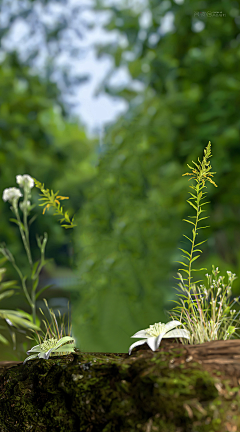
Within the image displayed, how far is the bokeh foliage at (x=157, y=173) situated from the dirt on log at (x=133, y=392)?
41cm

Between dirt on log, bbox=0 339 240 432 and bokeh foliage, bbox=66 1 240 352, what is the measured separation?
1.35 ft

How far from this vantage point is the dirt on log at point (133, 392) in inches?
20.7

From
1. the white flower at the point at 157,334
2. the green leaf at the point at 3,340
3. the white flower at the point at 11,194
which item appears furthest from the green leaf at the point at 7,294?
the white flower at the point at 157,334

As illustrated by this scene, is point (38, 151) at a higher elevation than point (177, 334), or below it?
higher

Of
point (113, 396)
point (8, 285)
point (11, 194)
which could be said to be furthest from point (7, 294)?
point (113, 396)

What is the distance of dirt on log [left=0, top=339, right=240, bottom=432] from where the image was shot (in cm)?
53

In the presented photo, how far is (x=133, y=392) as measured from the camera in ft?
1.88

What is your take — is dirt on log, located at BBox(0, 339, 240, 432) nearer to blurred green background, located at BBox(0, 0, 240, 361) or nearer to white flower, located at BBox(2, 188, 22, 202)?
blurred green background, located at BBox(0, 0, 240, 361)

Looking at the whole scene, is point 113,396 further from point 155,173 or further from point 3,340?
point 3,340

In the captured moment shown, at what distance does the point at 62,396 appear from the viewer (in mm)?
639

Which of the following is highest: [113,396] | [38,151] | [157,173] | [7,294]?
[38,151]

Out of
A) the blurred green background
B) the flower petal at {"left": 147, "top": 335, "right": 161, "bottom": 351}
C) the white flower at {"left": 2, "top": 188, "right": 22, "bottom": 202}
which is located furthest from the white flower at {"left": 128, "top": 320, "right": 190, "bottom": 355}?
the white flower at {"left": 2, "top": 188, "right": 22, "bottom": 202}

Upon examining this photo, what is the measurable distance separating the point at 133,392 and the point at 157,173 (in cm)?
69

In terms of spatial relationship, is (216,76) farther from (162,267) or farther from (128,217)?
(162,267)
